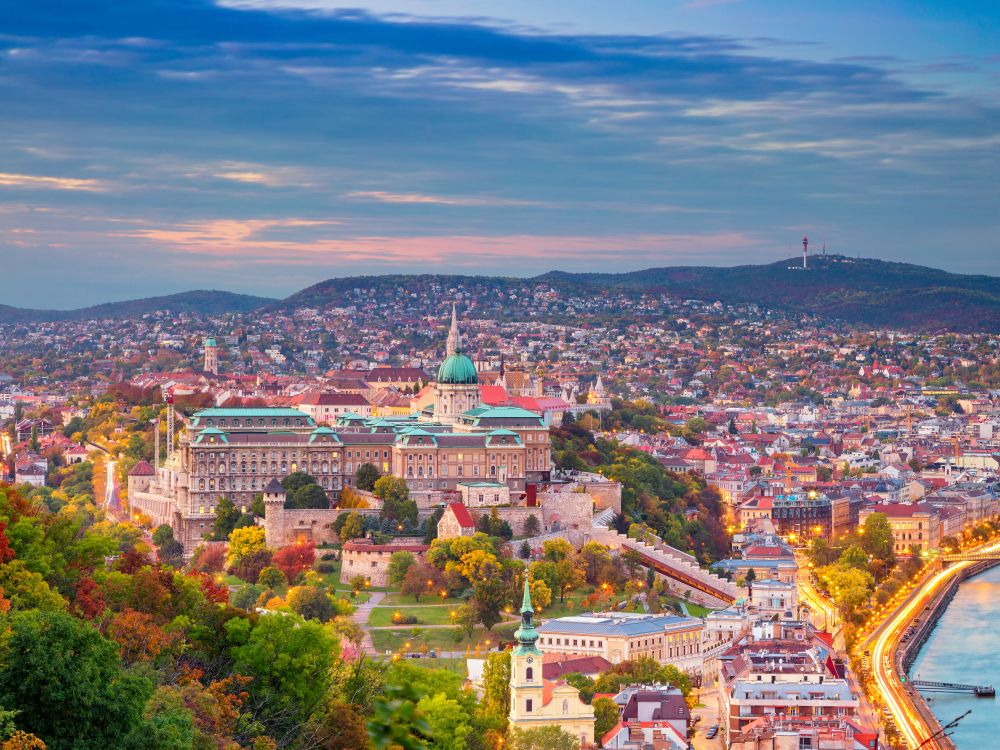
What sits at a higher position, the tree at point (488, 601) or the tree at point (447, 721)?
the tree at point (447, 721)

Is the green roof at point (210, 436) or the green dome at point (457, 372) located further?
the green dome at point (457, 372)

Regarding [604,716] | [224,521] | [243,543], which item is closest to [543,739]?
[604,716]

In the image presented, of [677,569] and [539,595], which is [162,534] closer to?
[539,595]

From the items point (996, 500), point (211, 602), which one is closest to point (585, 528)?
point (211, 602)

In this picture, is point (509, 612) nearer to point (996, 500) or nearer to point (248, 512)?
point (248, 512)

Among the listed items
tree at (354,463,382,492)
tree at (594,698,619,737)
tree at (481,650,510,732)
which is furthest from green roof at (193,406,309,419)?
tree at (594,698,619,737)

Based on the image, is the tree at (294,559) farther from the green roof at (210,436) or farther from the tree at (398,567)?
the green roof at (210,436)

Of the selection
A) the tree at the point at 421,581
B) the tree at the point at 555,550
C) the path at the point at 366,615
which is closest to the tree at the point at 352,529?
the tree at the point at 421,581
